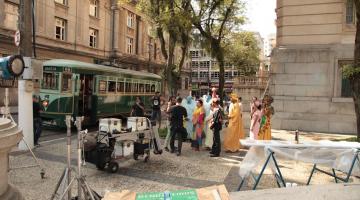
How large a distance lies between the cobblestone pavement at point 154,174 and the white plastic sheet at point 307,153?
39.8 inches

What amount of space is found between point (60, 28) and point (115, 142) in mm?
26758

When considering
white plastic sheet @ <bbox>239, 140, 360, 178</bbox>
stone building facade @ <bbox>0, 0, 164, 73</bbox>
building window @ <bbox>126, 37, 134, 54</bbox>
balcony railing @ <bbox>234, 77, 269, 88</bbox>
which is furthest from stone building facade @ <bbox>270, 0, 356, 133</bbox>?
building window @ <bbox>126, 37, 134, 54</bbox>

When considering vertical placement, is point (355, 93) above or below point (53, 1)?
below

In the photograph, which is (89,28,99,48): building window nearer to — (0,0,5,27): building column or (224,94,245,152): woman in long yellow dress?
(0,0,5,27): building column

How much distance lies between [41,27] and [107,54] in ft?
37.7

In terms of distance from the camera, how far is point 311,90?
53.5 ft

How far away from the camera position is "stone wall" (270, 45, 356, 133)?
15844 millimetres

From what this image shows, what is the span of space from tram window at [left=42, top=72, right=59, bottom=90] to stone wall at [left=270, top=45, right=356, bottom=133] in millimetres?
9861

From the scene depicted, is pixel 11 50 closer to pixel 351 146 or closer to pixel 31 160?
pixel 31 160

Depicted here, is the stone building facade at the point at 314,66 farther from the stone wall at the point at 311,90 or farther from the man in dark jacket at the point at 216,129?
the man in dark jacket at the point at 216,129

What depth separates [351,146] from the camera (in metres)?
5.84

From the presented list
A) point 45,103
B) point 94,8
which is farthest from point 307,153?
point 94,8

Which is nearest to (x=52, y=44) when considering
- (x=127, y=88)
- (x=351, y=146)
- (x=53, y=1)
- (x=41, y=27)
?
(x=41, y=27)

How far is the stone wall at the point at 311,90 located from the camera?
1584cm
